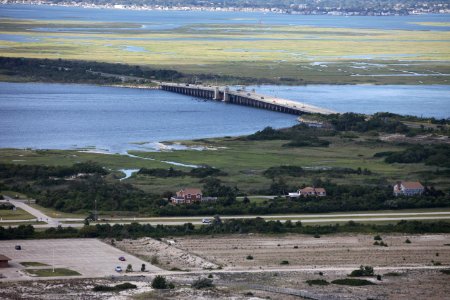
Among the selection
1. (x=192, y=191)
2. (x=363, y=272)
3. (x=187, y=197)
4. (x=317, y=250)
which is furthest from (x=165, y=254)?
(x=192, y=191)

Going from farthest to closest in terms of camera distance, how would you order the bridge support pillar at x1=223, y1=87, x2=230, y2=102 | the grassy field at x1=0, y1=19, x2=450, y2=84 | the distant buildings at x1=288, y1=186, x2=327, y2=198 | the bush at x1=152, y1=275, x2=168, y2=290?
1. the grassy field at x1=0, y1=19, x2=450, y2=84
2. the bridge support pillar at x1=223, y1=87, x2=230, y2=102
3. the distant buildings at x1=288, y1=186, x2=327, y2=198
4. the bush at x1=152, y1=275, x2=168, y2=290

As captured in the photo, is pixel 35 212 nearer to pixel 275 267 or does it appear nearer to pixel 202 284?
pixel 275 267

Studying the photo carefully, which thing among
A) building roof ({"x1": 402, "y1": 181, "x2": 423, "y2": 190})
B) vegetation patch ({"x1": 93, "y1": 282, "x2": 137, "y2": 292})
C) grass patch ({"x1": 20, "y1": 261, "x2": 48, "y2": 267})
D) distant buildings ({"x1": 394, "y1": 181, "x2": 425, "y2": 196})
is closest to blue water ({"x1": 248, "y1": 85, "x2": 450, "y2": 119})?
building roof ({"x1": 402, "y1": 181, "x2": 423, "y2": 190})

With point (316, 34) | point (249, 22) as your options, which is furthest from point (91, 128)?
point (249, 22)

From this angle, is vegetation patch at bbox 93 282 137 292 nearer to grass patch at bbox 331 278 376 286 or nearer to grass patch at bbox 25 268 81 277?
grass patch at bbox 25 268 81 277

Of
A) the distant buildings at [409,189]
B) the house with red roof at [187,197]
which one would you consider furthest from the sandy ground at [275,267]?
the distant buildings at [409,189]

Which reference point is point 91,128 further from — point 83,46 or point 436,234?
point 83,46

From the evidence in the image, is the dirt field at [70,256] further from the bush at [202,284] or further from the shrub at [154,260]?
the bush at [202,284]
